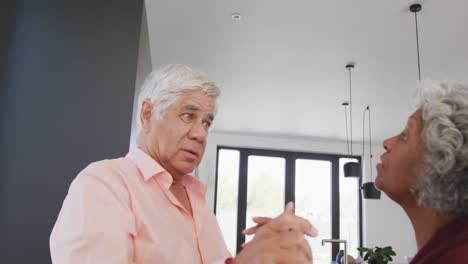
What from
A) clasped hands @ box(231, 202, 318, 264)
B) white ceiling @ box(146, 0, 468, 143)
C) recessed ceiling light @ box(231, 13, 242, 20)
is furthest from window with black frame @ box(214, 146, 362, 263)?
clasped hands @ box(231, 202, 318, 264)

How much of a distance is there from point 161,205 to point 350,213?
24.6 feet

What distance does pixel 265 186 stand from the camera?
7.75 metres

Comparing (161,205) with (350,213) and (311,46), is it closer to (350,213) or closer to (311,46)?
(311,46)

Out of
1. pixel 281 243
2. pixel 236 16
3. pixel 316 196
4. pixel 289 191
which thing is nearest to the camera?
pixel 281 243

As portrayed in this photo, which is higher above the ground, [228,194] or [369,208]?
[228,194]

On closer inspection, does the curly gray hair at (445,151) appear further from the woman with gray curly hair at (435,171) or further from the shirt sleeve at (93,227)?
the shirt sleeve at (93,227)

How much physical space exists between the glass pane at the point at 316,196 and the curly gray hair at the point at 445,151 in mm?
6751

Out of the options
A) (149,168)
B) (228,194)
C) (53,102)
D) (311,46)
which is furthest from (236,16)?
(228,194)

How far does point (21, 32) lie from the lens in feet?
7.12

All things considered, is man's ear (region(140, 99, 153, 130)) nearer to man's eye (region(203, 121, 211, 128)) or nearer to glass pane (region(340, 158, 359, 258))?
man's eye (region(203, 121, 211, 128))

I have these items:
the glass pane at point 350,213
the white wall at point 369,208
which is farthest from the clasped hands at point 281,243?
the glass pane at point 350,213

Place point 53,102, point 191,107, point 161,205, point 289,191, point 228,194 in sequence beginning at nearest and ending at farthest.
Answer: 1. point 161,205
2. point 191,107
3. point 53,102
4. point 228,194
5. point 289,191

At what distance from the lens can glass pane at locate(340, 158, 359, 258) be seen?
7.79m

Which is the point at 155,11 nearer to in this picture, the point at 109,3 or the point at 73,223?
the point at 109,3
